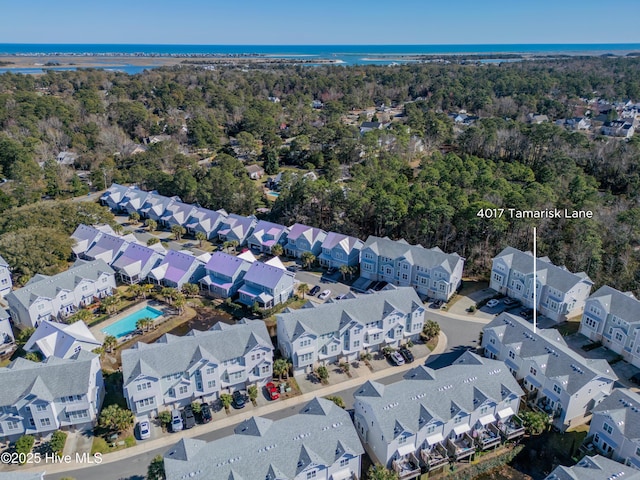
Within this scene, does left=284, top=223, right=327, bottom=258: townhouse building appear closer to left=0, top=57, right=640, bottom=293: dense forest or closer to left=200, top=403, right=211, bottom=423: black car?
left=0, top=57, right=640, bottom=293: dense forest

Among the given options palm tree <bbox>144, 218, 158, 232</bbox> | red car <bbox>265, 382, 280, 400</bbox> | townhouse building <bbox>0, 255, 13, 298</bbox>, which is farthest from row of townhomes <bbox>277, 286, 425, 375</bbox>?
palm tree <bbox>144, 218, 158, 232</bbox>

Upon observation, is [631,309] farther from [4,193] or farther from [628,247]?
[4,193]

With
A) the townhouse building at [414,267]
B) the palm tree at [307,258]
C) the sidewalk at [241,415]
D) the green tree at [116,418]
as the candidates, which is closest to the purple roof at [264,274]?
the palm tree at [307,258]

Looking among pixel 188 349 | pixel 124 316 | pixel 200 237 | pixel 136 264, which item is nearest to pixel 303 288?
pixel 188 349

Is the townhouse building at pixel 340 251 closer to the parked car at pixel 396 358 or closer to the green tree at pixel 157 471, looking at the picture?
the parked car at pixel 396 358

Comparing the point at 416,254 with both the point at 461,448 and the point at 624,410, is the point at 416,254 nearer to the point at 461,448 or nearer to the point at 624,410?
the point at 461,448

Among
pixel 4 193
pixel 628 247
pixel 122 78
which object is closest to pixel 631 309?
pixel 628 247
